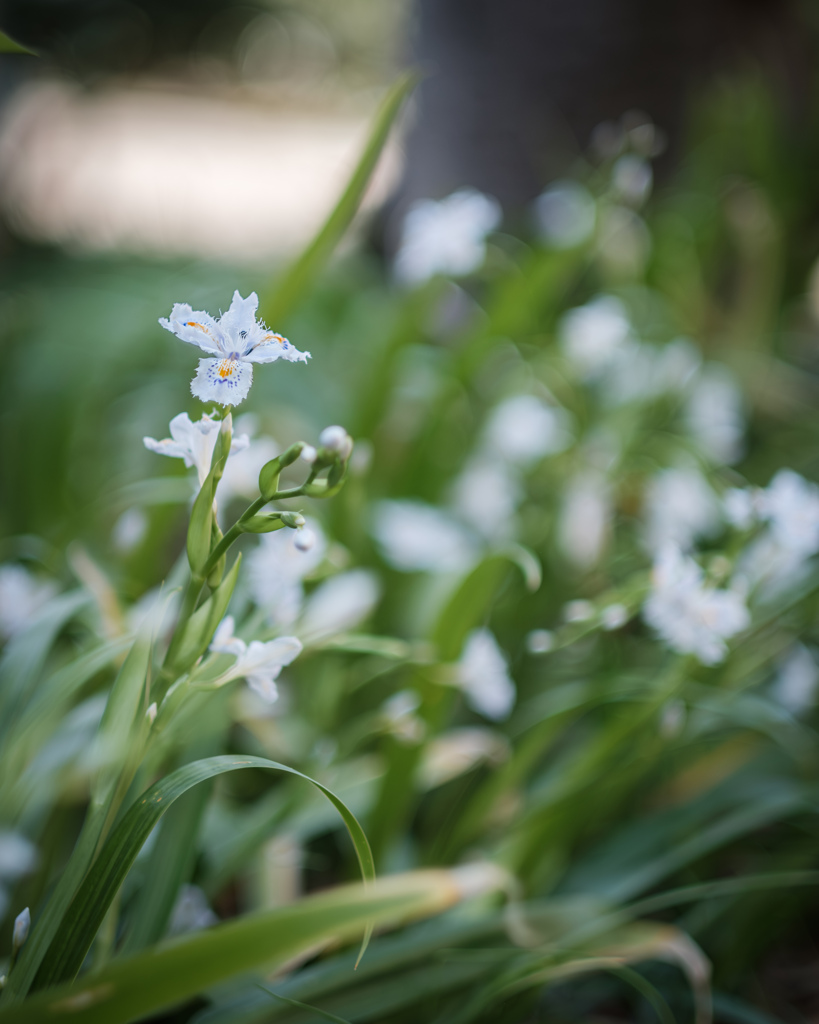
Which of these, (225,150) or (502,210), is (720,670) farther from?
(225,150)

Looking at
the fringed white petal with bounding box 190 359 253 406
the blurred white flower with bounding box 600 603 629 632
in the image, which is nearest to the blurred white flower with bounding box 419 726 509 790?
the blurred white flower with bounding box 600 603 629 632

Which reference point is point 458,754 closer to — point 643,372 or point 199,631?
point 199,631

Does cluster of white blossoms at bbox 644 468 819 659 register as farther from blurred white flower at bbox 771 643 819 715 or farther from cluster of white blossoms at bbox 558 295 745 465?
cluster of white blossoms at bbox 558 295 745 465

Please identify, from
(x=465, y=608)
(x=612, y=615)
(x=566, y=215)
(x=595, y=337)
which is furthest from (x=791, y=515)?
(x=566, y=215)

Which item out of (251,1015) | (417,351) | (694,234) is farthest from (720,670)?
(694,234)

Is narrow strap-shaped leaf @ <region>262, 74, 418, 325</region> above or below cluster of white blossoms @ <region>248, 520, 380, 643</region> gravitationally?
above
